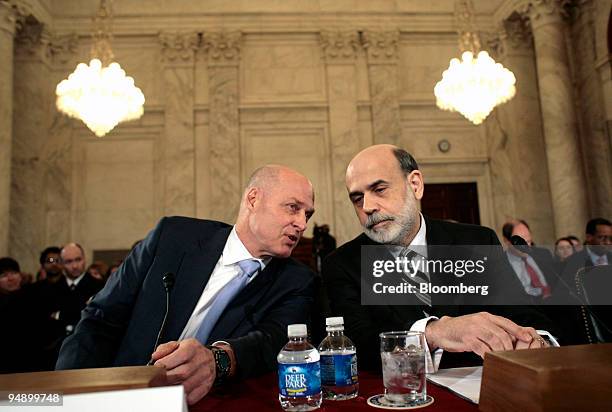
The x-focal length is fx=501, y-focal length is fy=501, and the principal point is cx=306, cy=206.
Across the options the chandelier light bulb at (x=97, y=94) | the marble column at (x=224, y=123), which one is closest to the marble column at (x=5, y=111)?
the chandelier light bulb at (x=97, y=94)

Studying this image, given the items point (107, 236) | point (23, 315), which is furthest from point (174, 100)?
point (23, 315)

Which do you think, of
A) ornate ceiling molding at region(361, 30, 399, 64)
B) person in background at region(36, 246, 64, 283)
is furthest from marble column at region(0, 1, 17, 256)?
ornate ceiling molding at region(361, 30, 399, 64)

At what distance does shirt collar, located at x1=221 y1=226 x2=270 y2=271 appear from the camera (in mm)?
2287

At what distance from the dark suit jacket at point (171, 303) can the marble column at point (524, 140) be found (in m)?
8.83

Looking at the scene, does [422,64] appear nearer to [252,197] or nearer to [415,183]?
[415,183]

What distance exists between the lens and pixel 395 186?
2322 millimetres

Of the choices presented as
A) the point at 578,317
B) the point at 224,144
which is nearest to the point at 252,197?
the point at 578,317

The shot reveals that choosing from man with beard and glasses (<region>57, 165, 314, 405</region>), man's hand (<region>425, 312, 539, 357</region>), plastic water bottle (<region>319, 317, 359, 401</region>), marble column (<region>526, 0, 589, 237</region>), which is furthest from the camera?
marble column (<region>526, 0, 589, 237</region>)

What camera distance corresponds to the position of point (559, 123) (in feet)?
29.2

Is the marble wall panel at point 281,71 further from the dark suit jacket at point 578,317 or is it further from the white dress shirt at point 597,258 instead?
the dark suit jacket at point 578,317

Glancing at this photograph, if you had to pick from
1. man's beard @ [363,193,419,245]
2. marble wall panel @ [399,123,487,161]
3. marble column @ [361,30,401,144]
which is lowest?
man's beard @ [363,193,419,245]

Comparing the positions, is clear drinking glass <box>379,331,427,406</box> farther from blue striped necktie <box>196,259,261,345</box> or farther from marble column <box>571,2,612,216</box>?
marble column <box>571,2,612,216</box>

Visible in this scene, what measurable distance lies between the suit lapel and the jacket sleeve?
0.60 ft

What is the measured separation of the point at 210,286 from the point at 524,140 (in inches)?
368
